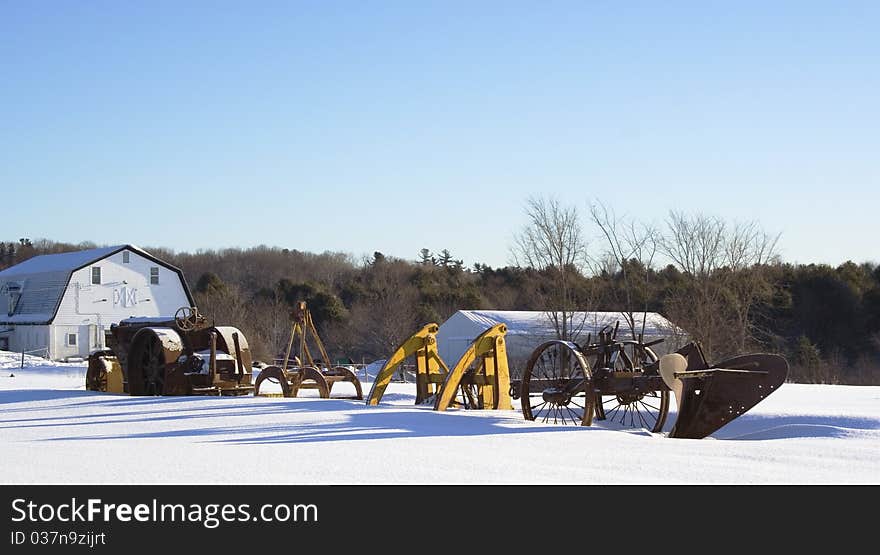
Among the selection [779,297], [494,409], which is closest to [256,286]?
[779,297]

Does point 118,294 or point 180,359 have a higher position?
point 118,294

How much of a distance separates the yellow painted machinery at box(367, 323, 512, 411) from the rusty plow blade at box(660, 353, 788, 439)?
2835mm

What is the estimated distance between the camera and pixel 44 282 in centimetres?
4906

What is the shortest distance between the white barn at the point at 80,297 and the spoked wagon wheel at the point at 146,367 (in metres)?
27.2

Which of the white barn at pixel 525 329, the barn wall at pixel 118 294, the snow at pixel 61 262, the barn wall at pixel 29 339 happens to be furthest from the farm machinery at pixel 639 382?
the snow at pixel 61 262

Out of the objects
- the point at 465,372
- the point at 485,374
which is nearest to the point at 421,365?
the point at 465,372

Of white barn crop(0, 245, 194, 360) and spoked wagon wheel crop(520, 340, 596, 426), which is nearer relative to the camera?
spoked wagon wheel crop(520, 340, 596, 426)

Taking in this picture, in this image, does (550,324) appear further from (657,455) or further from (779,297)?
(657,455)

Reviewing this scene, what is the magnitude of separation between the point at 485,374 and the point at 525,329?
2528cm

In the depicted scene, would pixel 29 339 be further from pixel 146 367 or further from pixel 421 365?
pixel 421 365

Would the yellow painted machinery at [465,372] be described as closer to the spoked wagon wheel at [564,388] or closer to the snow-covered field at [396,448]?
the snow-covered field at [396,448]

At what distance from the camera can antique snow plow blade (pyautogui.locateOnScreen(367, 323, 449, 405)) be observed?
1741 centimetres

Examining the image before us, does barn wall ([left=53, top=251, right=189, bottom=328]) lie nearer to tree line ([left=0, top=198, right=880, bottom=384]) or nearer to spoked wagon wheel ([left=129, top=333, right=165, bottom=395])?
tree line ([left=0, top=198, right=880, bottom=384])

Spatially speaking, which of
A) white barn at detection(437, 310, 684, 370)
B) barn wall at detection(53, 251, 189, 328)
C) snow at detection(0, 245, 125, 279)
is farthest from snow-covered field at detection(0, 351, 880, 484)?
snow at detection(0, 245, 125, 279)
